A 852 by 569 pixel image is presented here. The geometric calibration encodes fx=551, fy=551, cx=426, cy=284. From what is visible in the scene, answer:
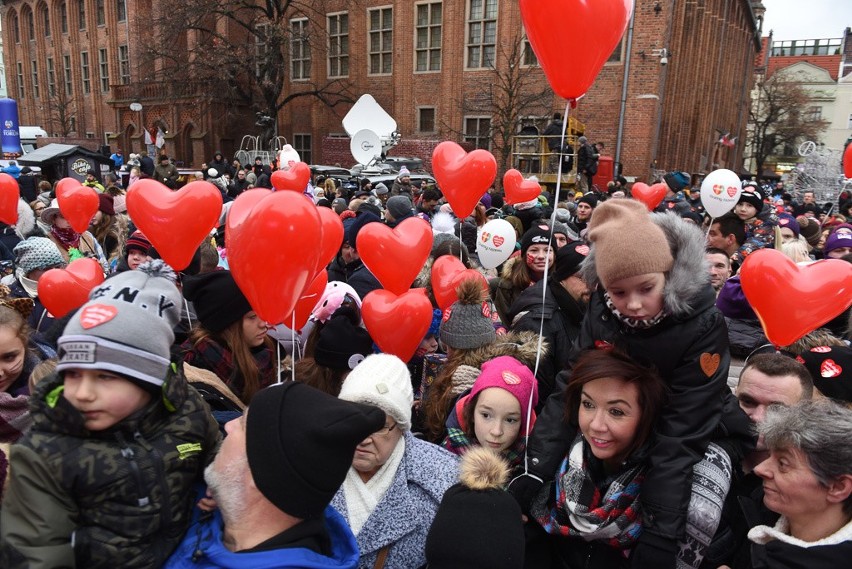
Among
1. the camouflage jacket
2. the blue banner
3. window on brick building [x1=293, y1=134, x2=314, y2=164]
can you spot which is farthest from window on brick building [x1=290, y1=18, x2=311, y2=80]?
the camouflage jacket

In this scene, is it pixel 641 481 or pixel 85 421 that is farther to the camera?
pixel 641 481

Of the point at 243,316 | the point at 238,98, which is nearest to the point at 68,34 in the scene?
the point at 238,98

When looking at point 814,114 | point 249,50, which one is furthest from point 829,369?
point 814,114

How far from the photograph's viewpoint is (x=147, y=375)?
154 cm

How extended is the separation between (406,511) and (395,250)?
69.5 inches

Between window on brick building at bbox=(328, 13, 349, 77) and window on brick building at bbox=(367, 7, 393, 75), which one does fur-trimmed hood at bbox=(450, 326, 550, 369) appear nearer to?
window on brick building at bbox=(367, 7, 393, 75)

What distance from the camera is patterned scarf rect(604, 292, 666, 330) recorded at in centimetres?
175

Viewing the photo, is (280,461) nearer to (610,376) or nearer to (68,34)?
(610,376)

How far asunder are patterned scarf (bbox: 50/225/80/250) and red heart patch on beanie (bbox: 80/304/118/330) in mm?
4672

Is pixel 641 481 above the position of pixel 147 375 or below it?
below

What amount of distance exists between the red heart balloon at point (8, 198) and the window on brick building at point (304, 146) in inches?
908

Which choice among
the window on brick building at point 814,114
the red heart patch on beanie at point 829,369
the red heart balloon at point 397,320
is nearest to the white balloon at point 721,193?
the red heart patch on beanie at point 829,369

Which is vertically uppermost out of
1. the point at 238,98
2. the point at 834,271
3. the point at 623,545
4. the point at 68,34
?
the point at 68,34

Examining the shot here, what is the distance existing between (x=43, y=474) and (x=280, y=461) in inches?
24.1
